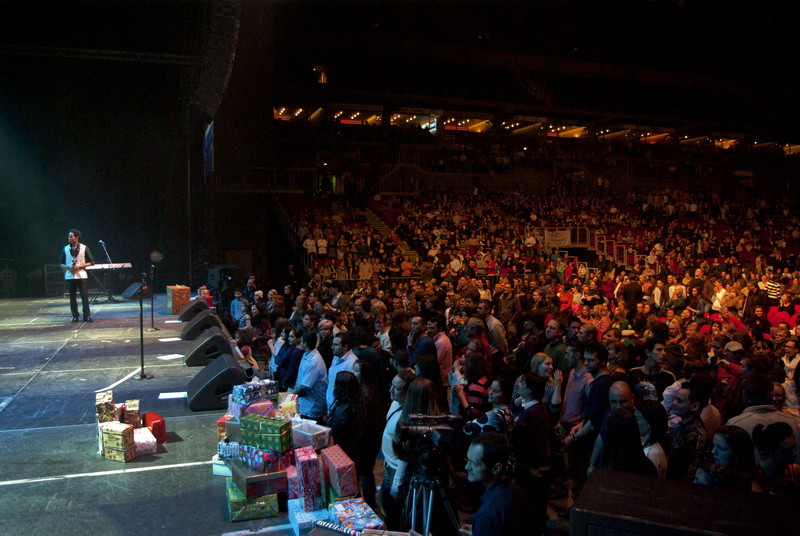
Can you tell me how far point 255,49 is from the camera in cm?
1766

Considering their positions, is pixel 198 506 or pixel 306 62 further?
pixel 306 62

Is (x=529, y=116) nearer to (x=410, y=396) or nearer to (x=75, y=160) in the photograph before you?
(x=75, y=160)

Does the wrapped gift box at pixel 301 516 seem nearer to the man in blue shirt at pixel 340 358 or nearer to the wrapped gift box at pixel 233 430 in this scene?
the wrapped gift box at pixel 233 430

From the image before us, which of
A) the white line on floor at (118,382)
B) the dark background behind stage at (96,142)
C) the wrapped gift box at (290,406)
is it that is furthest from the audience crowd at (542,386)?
the dark background behind stage at (96,142)

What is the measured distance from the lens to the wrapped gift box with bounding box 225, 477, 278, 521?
4.02 metres

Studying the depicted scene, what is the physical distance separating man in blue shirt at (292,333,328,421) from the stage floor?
86 cm

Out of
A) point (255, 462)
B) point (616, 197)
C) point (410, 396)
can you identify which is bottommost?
point (255, 462)

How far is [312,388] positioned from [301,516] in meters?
1.69

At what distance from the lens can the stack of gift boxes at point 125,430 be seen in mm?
4887

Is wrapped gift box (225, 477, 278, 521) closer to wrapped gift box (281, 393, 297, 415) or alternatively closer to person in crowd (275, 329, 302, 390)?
wrapped gift box (281, 393, 297, 415)

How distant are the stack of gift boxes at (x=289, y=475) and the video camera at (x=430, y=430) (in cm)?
59

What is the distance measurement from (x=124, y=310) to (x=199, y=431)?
8066 mm

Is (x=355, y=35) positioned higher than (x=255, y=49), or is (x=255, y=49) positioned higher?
(x=355, y=35)

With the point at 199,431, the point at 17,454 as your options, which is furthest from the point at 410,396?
the point at 17,454
